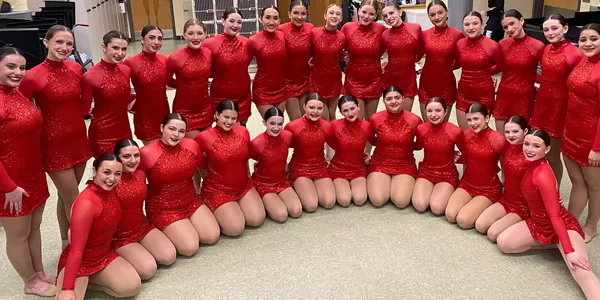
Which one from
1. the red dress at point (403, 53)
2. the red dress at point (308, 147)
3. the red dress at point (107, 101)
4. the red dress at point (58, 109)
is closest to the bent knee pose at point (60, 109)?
the red dress at point (58, 109)

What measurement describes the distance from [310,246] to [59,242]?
1.62 meters

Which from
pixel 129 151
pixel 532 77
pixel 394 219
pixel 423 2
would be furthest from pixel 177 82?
pixel 423 2

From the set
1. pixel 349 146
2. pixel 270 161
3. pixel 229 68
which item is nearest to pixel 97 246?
pixel 270 161

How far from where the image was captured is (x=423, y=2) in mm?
9367

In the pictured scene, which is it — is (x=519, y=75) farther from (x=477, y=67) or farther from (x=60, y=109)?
(x=60, y=109)

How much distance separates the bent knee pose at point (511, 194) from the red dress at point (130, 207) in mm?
2070

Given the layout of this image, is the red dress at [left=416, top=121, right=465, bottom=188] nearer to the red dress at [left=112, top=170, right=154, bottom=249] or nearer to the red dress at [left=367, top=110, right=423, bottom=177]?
the red dress at [left=367, top=110, right=423, bottom=177]

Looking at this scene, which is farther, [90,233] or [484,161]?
[484,161]

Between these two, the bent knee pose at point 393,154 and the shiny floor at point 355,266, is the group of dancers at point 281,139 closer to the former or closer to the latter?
the bent knee pose at point 393,154

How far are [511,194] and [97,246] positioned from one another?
243cm

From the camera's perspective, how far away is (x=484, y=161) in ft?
11.5

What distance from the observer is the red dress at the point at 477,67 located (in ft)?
12.6

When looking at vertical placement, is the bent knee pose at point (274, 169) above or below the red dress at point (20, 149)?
below

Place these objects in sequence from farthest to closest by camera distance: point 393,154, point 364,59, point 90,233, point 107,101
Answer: point 364,59 → point 393,154 → point 107,101 → point 90,233
